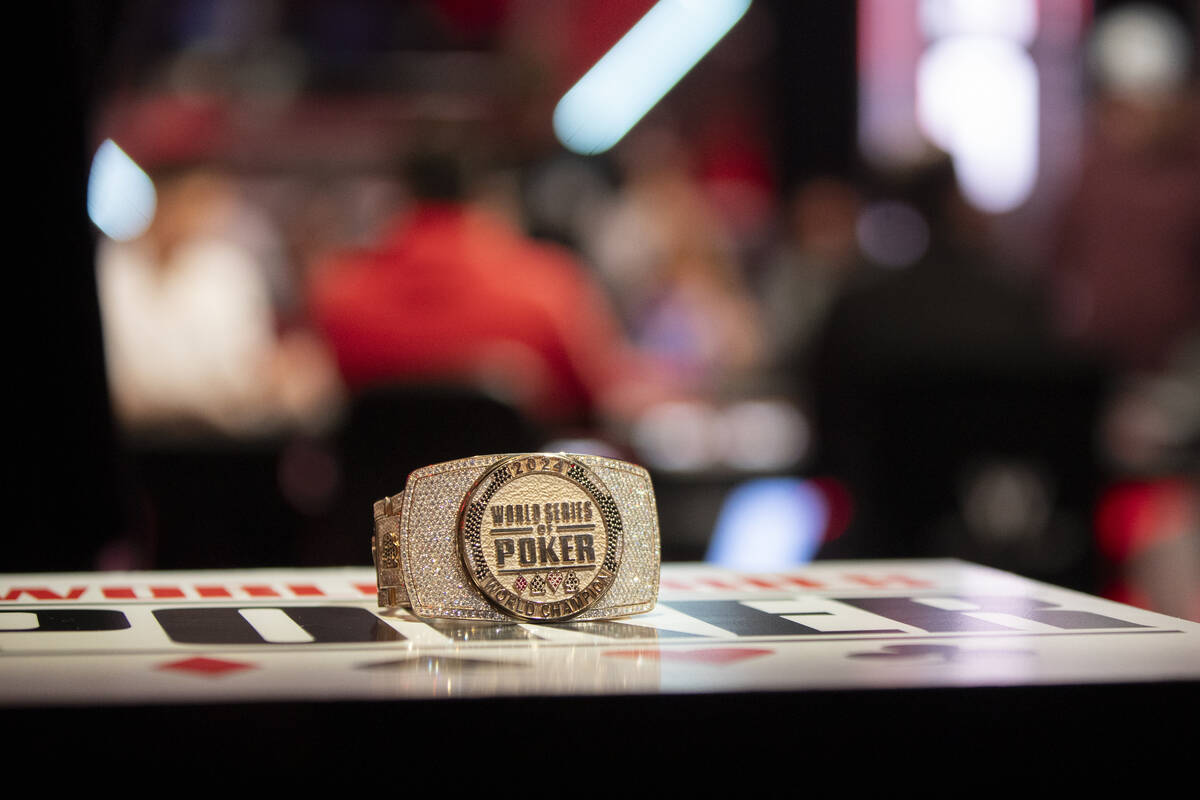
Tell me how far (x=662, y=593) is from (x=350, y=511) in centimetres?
139

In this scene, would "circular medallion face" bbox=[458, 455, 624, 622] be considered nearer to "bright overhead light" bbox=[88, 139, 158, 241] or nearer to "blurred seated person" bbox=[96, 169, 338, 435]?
"blurred seated person" bbox=[96, 169, 338, 435]

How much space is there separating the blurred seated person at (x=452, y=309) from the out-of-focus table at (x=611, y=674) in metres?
1.89

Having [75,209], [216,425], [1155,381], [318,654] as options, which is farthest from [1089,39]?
[318,654]

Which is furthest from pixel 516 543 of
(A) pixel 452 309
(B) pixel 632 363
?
(B) pixel 632 363

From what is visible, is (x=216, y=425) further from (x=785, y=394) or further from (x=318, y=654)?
(x=318, y=654)

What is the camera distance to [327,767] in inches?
24.8

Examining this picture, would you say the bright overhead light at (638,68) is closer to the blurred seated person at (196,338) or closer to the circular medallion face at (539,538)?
the blurred seated person at (196,338)

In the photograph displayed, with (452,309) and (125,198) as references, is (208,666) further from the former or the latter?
(125,198)

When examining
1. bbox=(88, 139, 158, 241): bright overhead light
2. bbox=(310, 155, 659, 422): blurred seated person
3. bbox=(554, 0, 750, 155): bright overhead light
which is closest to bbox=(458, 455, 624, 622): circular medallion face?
bbox=(310, 155, 659, 422): blurred seated person

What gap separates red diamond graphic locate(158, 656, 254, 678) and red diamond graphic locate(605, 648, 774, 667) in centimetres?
21

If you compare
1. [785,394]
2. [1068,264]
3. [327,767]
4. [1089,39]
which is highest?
[1089,39]

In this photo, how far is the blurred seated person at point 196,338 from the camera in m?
3.18

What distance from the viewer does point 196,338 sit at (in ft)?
11.5

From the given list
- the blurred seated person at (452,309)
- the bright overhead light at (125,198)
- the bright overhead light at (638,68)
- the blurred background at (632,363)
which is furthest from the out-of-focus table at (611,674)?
the bright overhead light at (638,68)
